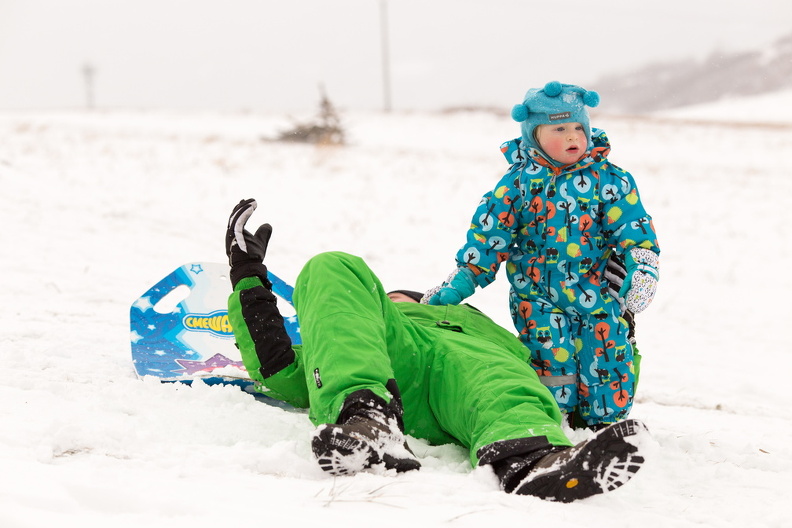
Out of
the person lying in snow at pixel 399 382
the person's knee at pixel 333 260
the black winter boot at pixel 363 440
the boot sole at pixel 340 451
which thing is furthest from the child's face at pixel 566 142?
the boot sole at pixel 340 451

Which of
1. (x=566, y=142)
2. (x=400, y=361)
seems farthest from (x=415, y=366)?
(x=566, y=142)

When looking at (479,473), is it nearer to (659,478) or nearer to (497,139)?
(659,478)

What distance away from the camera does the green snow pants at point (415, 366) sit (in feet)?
5.74

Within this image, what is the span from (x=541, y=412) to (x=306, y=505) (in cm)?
66

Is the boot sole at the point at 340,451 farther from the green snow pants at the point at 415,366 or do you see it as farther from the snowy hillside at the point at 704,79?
the snowy hillside at the point at 704,79

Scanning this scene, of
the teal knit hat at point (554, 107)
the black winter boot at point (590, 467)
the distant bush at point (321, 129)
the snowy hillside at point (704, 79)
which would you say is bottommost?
the black winter boot at point (590, 467)

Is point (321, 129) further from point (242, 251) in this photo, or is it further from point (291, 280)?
point (242, 251)

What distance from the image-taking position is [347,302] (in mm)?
1882

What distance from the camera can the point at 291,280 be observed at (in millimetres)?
4691

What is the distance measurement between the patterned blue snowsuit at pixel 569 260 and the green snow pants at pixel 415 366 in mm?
284

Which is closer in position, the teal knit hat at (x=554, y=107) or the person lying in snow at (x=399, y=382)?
the person lying in snow at (x=399, y=382)

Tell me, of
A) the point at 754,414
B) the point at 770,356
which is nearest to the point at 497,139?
the point at 770,356

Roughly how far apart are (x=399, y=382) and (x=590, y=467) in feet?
2.27

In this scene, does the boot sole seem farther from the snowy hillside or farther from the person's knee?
the snowy hillside
